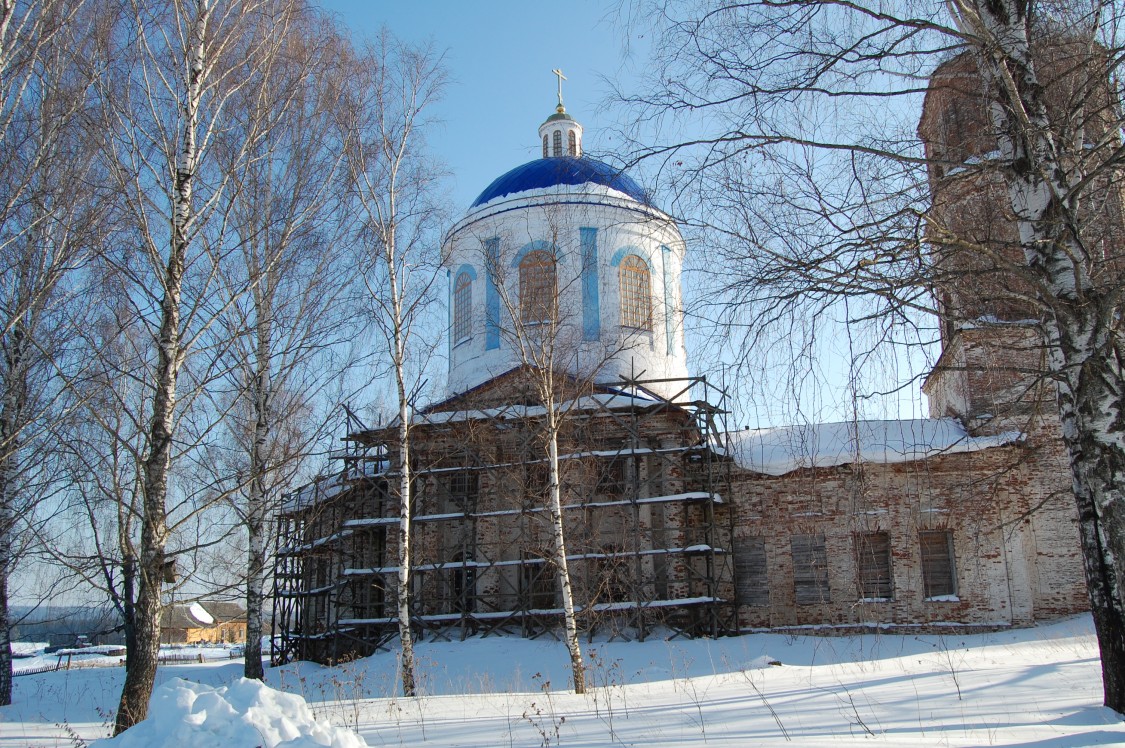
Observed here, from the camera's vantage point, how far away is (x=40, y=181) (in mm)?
9594

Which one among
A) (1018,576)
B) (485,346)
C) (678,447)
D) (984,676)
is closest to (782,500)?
(678,447)

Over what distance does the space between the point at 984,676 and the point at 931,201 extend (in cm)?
520

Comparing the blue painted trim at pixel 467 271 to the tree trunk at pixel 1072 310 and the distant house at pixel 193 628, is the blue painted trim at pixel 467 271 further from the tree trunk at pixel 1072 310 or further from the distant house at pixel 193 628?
the distant house at pixel 193 628

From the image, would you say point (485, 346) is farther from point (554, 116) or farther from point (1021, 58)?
point (1021, 58)

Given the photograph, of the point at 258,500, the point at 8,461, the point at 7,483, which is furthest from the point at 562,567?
the point at 7,483

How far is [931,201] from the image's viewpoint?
5.50 m

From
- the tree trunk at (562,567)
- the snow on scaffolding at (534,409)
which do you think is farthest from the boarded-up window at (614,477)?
the tree trunk at (562,567)

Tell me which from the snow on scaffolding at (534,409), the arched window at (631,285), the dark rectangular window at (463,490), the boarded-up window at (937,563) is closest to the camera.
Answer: the boarded-up window at (937,563)

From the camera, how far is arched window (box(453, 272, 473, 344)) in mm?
19717

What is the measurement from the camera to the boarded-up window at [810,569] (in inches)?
645

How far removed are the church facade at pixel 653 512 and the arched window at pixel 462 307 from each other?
2.93ft

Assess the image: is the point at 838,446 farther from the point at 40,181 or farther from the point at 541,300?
the point at 40,181

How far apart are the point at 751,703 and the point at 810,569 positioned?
993cm

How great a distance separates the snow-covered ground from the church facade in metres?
1.36
